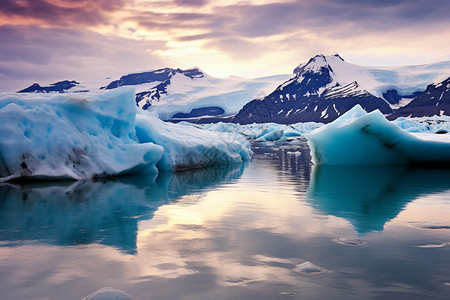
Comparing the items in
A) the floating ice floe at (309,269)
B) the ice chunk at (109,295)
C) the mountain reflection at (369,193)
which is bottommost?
the mountain reflection at (369,193)

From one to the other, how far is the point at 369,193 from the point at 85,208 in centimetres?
449

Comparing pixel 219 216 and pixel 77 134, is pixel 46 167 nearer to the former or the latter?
pixel 77 134

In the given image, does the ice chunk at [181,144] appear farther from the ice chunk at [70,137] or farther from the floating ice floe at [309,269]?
the floating ice floe at [309,269]

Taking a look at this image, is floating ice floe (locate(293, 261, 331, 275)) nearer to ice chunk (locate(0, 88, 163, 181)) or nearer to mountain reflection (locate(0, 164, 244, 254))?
mountain reflection (locate(0, 164, 244, 254))

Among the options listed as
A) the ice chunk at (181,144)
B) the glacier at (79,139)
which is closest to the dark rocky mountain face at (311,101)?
the ice chunk at (181,144)

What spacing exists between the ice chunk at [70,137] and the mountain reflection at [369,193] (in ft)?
14.3

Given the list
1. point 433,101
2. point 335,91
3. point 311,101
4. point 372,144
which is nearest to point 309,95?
point 311,101

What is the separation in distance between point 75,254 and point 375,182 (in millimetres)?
6616

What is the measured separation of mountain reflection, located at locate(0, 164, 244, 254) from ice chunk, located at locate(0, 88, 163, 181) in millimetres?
522

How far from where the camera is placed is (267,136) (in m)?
40.0

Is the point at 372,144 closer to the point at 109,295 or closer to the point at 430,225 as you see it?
the point at 430,225

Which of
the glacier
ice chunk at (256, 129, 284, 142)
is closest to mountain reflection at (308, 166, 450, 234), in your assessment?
the glacier

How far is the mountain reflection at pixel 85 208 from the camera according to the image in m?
3.77

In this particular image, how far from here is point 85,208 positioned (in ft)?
17.3
